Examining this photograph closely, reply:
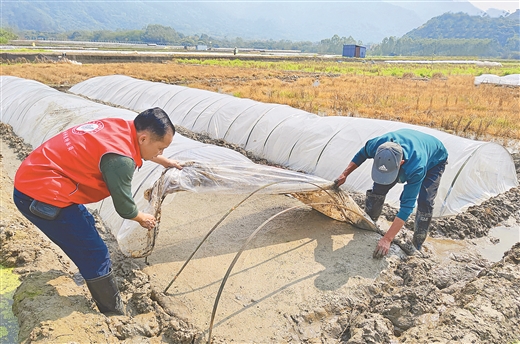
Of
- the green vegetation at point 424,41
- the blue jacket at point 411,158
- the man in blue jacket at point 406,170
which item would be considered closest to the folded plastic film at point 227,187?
the man in blue jacket at point 406,170

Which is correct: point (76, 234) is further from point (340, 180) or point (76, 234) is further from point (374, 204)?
point (374, 204)

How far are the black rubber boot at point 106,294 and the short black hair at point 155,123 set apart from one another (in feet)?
4.03

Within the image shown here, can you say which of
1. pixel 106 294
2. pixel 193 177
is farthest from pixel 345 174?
pixel 106 294

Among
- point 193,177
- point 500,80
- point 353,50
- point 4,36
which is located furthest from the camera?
point 353,50

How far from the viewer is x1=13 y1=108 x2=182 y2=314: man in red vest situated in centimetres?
245

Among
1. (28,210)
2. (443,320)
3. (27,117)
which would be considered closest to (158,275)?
(28,210)

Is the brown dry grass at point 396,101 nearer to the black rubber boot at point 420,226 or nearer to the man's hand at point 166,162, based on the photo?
the black rubber boot at point 420,226

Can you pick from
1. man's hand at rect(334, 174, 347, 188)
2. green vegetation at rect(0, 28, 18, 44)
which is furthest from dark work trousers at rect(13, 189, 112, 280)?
green vegetation at rect(0, 28, 18, 44)

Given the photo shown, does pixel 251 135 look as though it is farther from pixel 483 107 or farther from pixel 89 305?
pixel 483 107

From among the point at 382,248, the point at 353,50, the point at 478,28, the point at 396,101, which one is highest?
the point at 478,28

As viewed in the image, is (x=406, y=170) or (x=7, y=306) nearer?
(x=7, y=306)

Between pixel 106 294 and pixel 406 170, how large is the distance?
9.58 ft

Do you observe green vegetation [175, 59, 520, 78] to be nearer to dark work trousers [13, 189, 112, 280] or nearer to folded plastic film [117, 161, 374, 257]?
folded plastic film [117, 161, 374, 257]

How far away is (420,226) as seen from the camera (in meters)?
4.57
